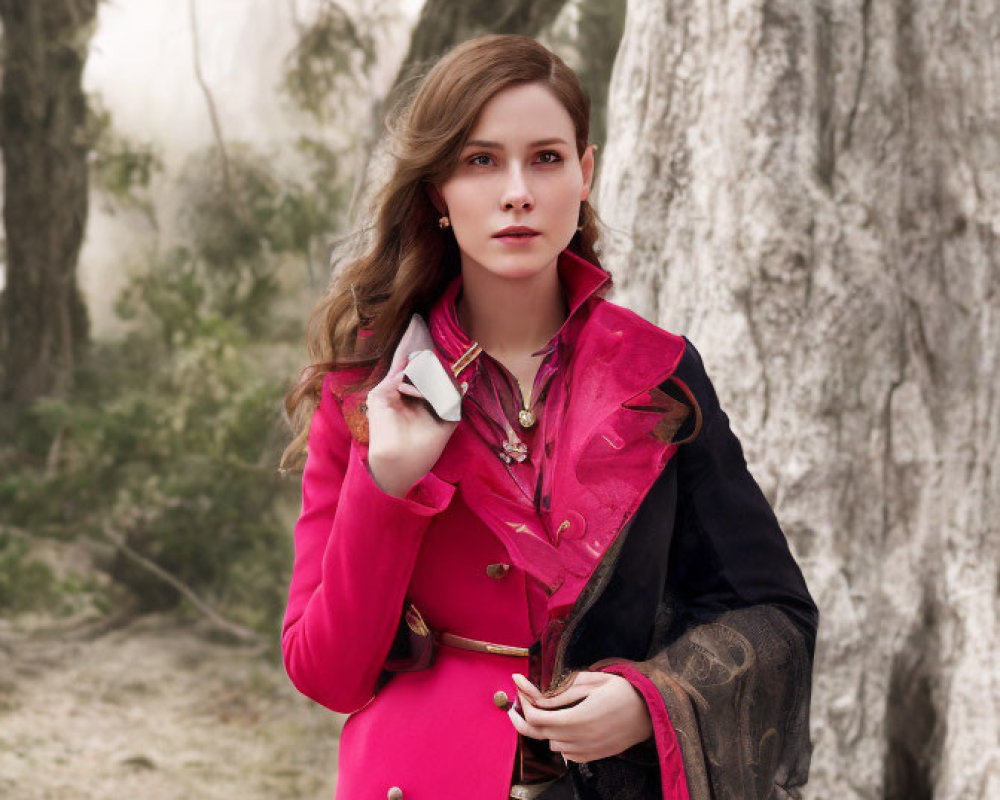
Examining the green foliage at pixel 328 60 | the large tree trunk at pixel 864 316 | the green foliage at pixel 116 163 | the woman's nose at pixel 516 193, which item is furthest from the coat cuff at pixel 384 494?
the green foliage at pixel 116 163

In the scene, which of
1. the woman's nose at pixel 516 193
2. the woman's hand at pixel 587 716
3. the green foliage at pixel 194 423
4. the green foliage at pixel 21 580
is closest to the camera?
the woman's hand at pixel 587 716

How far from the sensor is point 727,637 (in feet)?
5.05

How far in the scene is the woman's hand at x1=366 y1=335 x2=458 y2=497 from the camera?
1.48 meters

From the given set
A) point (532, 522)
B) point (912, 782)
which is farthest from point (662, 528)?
point (912, 782)

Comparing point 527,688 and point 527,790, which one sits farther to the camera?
point 527,790

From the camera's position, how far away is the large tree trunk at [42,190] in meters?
6.76

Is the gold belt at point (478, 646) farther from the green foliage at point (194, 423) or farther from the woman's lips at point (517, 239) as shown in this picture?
the green foliage at point (194, 423)

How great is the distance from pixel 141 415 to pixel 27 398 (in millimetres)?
795

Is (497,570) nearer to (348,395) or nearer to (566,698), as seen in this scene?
(566,698)

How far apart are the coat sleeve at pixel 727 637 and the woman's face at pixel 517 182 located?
0.87 ft

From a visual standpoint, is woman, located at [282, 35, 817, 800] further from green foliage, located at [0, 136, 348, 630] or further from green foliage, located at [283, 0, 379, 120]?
green foliage, located at [283, 0, 379, 120]

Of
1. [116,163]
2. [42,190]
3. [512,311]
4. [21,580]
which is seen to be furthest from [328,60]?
[512,311]

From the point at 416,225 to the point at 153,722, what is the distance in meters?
4.76

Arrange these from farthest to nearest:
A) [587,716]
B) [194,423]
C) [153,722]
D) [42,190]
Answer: [42,190] < [194,423] < [153,722] < [587,716]
